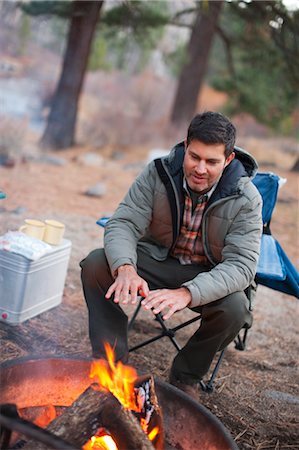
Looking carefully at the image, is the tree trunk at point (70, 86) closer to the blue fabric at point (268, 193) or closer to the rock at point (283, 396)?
the blue fabric at point (268, 193)

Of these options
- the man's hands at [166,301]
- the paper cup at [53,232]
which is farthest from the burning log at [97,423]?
the paper cup at [53,232]

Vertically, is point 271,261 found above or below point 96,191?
above

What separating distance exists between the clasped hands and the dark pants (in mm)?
153

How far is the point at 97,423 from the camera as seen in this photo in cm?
200

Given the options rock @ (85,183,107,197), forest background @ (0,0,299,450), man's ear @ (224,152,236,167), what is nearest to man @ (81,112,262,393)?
man's ear @ (224,152,236,167)

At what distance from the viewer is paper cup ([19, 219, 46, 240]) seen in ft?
10.9

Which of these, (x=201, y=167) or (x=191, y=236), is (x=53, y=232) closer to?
(x=191, y=236)

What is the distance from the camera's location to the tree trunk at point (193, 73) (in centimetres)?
1175

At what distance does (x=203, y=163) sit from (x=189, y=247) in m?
0.52

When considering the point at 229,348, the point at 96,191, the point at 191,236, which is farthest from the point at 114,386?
the point at 96,191

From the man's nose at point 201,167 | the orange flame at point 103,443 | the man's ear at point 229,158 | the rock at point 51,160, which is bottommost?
the rock at point 51,160

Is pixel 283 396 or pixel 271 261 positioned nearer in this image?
pixel 283 396

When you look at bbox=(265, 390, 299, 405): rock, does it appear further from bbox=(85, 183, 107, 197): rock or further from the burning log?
bbox=(85, 183, 107, 197): rock

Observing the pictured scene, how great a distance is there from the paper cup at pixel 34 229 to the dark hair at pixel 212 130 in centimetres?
119
